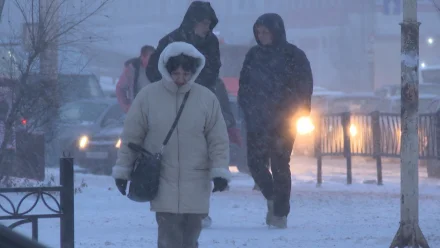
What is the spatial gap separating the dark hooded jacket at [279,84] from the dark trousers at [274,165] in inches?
3.9

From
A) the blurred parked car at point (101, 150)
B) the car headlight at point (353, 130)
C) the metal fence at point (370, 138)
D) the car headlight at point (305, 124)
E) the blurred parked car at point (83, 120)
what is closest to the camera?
the car headlight at point (305, 124)

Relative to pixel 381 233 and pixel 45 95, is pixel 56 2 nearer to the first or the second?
pixel 45 95

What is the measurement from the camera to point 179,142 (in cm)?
618

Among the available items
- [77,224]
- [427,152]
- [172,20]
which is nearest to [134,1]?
[172,20]

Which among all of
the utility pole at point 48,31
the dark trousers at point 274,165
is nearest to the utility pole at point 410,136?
the dark trousers at point 274,165

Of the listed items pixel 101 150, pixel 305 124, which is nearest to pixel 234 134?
pixel 305 124

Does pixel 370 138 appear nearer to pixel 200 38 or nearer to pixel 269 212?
pixel 269 212

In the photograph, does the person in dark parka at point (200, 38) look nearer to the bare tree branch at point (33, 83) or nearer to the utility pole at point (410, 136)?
the utility pole at point (410, 136)

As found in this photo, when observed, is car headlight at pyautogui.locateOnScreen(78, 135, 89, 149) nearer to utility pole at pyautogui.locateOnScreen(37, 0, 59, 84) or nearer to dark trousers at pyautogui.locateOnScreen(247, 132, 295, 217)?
utility pole at pyautogui.locateOnScreen(37, 0, 59, 84)

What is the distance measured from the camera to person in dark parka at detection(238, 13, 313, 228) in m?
9.37

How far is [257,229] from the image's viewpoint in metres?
9.41

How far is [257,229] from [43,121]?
351 centimetres

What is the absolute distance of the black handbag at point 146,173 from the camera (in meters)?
6.06

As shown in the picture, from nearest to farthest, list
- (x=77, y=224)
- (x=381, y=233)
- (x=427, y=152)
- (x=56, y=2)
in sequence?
(x=381, y=233), (x=77, y=224), (x=56, y=2), (x=427, y=152)
